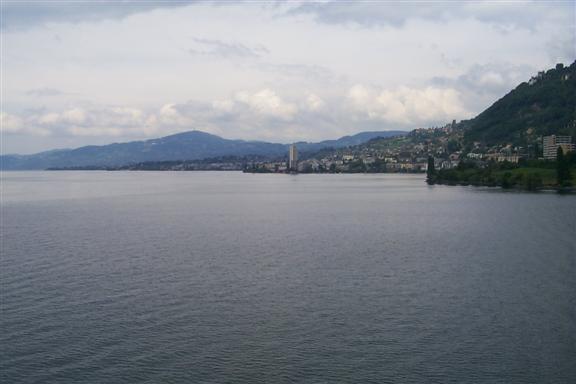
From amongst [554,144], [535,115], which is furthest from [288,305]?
[535,115]

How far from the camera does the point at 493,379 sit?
55.2 ft

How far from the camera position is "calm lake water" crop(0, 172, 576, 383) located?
17.6 meters

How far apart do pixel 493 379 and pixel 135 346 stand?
10.5m

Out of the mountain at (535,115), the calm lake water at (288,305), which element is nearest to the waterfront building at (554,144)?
the mountain at (535,115)

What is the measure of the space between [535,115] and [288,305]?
170 meters

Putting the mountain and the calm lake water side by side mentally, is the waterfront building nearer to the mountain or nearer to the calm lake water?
the mountain

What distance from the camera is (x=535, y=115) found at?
579 ft

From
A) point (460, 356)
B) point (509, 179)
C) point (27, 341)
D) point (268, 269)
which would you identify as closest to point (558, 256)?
point (268, 269)

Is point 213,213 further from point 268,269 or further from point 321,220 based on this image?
point 268,269

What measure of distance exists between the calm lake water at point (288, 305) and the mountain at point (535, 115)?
131 m

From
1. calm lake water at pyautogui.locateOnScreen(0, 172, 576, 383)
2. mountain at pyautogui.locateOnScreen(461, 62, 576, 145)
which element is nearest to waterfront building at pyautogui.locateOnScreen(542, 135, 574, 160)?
mountain at pyautogui.locateOnScreen(461, 62, 576, 145)

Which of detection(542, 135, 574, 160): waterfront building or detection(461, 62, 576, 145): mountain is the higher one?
detection(461, 62, 576, 145): mountain

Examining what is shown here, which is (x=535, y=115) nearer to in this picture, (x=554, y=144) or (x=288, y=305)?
(x=554, y=144)

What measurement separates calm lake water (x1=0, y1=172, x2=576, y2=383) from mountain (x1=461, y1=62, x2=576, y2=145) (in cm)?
13083
